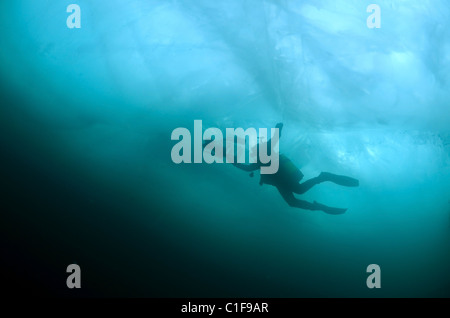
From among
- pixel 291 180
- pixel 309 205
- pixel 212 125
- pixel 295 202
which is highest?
pixel 212 125

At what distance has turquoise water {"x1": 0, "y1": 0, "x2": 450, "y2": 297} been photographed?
10.3 meters

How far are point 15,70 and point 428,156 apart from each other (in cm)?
1972

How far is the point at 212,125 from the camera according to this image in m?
14.0

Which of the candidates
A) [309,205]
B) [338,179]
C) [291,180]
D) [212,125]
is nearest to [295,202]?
[309,205]

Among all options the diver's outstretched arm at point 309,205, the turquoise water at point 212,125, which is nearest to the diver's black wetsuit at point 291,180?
the diver's outstretched arm at point 309,205

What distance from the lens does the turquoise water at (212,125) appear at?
10.3 m

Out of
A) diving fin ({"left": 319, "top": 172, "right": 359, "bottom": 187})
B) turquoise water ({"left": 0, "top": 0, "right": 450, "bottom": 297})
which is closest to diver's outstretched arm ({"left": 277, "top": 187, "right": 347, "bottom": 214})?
diving fin ({"left": 319, "top": 172, "right": 359, "bottom": 187})

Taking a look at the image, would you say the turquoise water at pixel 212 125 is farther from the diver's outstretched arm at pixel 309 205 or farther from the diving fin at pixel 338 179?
the diving fin at pixel 338 179

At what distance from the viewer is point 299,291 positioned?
28.6 m

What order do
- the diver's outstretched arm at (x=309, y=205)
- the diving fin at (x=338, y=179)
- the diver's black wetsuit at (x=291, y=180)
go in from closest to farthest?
1. the diving fin at (x=338, y=179)
2. the diver's black wetsuit at (x=291, y=180)
3. the diver's outstretched arm at (x=309, y=205)

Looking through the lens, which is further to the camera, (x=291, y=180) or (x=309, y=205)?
(x=291, y=180)

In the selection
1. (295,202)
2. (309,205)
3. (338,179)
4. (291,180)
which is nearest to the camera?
(338,179)

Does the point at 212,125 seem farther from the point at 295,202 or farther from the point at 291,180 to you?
the point at 295,202

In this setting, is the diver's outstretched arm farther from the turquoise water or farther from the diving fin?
the turquoise water
